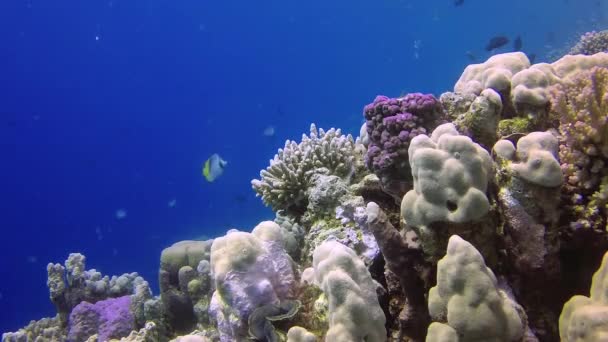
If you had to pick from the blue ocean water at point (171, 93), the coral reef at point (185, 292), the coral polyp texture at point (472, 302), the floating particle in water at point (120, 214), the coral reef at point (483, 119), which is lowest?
the coral polyp texture at point (472, 302)

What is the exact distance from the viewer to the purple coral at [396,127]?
3258 mm

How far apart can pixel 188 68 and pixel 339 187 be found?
71.5 m

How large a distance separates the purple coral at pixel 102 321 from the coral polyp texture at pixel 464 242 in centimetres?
403

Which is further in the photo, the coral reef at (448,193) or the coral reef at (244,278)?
the coral reef at (244,278)

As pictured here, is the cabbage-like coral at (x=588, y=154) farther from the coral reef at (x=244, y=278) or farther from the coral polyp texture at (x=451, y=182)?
the coral reef at (x=244, y=278)

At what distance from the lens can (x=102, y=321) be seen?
621 cm

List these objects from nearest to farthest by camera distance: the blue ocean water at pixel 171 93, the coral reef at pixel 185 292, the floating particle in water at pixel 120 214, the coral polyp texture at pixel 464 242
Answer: the coral polyp texture at pixel 464 242, the coral reef at pixel 185 292, the blue ocean water at pixel 171 93, the floating particle in water at pixel 120 214

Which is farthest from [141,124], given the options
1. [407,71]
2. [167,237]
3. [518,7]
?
[518,7]

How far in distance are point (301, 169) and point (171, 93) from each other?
215 ft

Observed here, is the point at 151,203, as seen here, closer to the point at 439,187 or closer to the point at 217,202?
the point at 217,202

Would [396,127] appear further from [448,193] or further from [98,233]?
[98,233]

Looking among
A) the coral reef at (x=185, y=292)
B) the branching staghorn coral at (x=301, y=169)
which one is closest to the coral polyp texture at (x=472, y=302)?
the branching staghorn coral at (x=301, y=169)

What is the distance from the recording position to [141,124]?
196ft

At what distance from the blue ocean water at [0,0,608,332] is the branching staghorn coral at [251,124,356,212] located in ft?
82.3
